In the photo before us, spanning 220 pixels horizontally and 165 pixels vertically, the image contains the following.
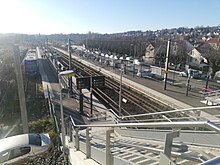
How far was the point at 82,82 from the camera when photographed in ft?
59.4

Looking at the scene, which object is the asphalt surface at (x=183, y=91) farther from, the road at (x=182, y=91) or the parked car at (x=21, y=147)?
the parked car at (x=21, y=147)

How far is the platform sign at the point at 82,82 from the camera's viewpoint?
17906 millimetres

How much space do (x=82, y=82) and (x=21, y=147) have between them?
9559mm

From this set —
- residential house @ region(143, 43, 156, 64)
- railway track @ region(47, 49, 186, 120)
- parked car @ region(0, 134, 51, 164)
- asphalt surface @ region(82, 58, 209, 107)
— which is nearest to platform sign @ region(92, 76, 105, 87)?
railway track @ region(47, 49, 186, 120)

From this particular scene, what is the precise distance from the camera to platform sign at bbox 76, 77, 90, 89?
17906mm

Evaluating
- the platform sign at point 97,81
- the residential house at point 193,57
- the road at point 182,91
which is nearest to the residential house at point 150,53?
the residential house at point 193,57

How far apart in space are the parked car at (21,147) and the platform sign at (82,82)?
8.23 m

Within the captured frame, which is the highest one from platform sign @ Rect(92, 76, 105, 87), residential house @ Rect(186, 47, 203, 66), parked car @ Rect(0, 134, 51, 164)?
residential house @ Rect(186, 47, 203, 66)

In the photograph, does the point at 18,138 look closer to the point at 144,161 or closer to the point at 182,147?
the point at 144,161

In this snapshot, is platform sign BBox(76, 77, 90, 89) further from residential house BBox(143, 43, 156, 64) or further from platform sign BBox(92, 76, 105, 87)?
residential house BBox(143, 43, 156, 64)

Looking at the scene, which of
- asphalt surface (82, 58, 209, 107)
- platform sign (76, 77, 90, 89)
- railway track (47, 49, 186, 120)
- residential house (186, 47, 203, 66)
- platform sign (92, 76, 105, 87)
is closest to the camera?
railway track (47, 49, 186, 120)

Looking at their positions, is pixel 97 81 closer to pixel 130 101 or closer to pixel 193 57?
pixel 130 101

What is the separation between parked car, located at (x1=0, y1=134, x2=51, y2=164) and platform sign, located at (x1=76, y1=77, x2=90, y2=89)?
27.0ft

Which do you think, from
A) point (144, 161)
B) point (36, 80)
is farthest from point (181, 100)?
point (36, 80)
